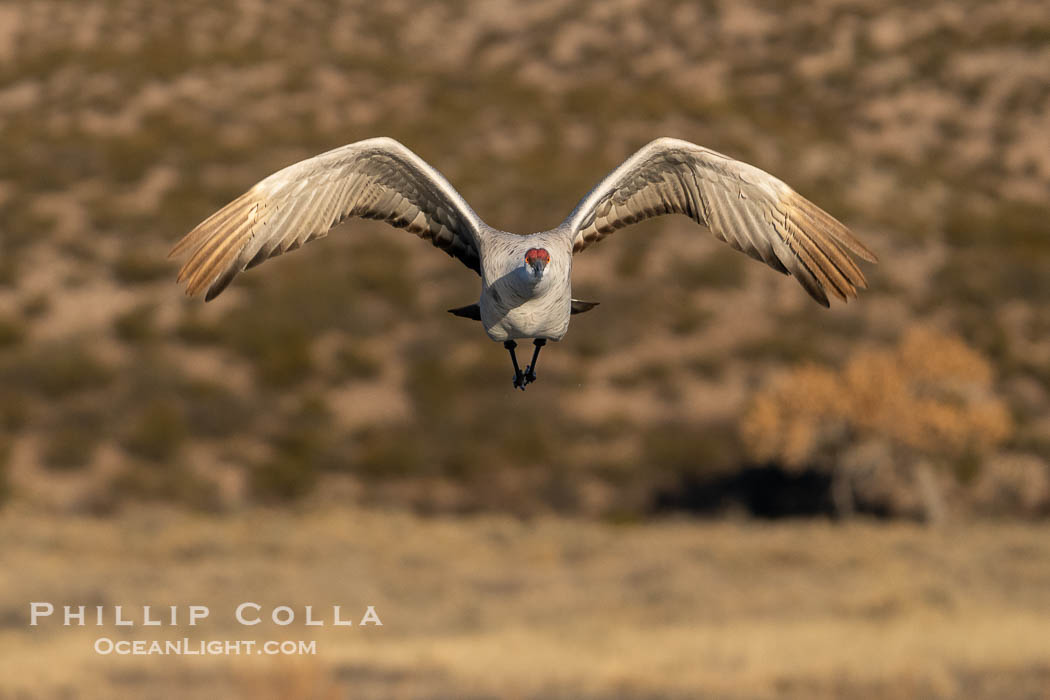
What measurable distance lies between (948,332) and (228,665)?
36765 mm

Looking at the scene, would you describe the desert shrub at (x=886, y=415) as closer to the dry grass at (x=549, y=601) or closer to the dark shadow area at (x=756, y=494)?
the dark shadow area at (x=756, y=494)

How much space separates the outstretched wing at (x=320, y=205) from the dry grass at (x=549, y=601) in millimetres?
25165

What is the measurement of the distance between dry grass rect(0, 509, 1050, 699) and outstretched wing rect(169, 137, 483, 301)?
82.6ft

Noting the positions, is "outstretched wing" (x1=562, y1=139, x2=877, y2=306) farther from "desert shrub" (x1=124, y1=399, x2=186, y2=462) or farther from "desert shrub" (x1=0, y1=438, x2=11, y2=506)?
"desert shrub" (x1=124, y1=399, x2=186, y2=462)

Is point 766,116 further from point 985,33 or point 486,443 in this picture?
point 486,443

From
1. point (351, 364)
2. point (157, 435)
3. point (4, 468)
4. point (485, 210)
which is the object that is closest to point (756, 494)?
point (485, 210)

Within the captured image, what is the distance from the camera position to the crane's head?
571 cm

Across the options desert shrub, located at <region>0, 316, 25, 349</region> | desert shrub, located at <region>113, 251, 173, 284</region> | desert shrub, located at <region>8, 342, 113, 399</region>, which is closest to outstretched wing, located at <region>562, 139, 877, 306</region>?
desert shrub, located at <region>8, 342, 113, 399</region>

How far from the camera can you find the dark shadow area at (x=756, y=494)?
56000 millimetres

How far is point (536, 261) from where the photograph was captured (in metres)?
5.80

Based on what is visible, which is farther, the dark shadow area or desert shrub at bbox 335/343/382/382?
desert shrub at bbox 335/343/382/382

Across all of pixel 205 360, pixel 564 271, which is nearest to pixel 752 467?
pixel 205 360

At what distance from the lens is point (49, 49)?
254 ft

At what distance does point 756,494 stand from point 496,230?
51.2 meters
